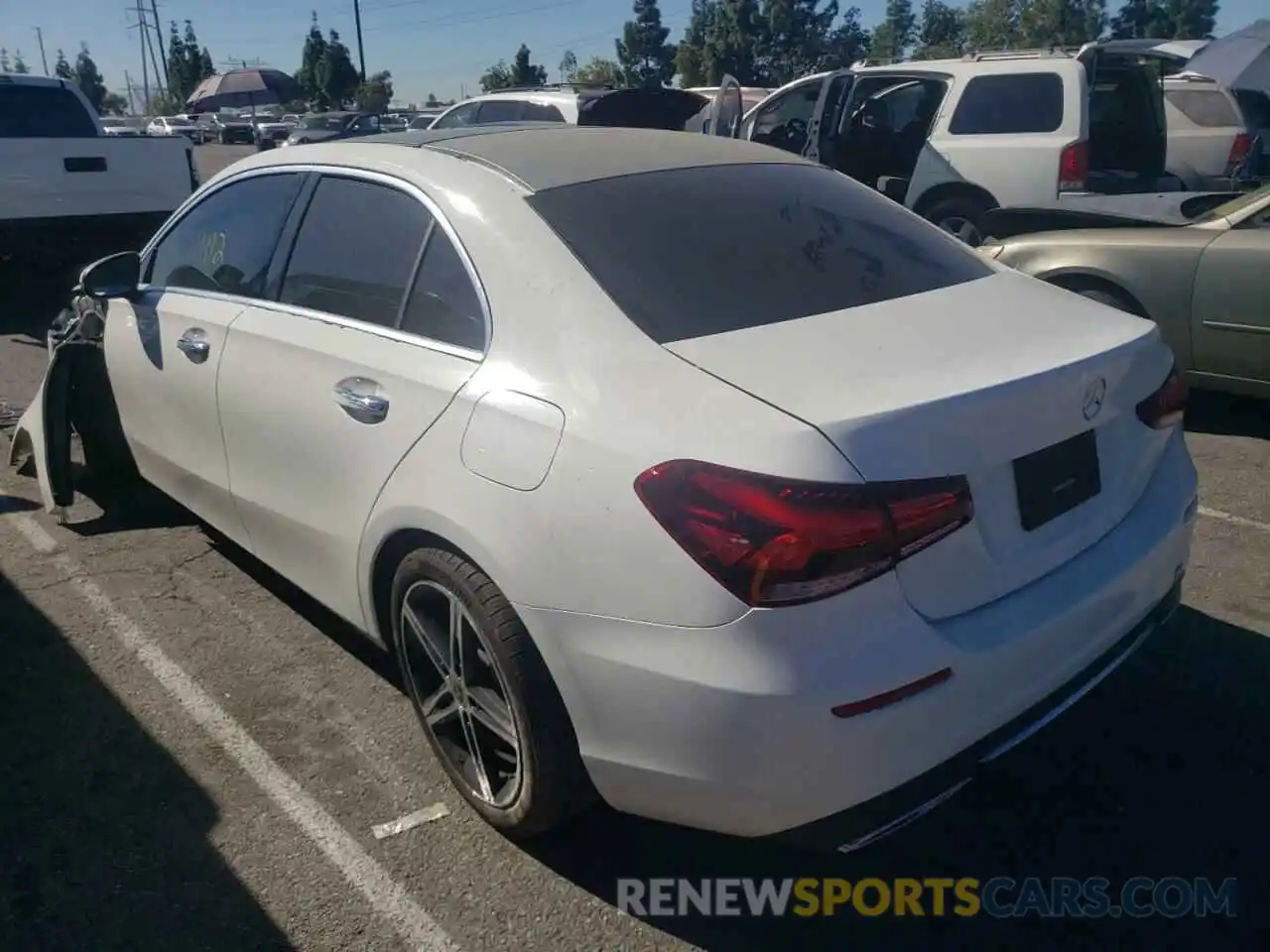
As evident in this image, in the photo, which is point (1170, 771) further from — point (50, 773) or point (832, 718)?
point (50, 773)

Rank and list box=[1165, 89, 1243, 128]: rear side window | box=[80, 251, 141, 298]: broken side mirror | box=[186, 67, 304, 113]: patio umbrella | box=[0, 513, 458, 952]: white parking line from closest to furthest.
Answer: box=[0, 513, 458, 952]: white parking line, box=[80, 251, 141, 298]: broken side mirror, box=[1165, 89, 1243, 128]: rear side window, box=[186, 67, 304, 113]: patio umbrella

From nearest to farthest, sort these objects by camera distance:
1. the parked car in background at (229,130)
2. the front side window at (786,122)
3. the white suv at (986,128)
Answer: the white suv at (986,128) → the front side window at (786,122) → the parked car in background at (229,130)

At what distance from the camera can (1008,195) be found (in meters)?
9.16

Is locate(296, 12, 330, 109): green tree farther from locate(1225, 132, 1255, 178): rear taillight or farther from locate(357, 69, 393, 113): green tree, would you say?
locate(1225, 132, 1255, 178): rear taillight

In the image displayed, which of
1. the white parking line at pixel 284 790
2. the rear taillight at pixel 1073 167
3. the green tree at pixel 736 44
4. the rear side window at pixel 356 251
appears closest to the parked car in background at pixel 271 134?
the green tree at pixel 736 44

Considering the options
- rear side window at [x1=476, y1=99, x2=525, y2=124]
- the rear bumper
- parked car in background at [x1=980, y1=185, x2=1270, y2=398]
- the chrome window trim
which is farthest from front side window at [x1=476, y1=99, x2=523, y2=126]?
the rear bumper

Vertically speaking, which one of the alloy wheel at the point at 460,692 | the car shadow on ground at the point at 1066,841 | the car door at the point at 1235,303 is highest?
the car door at the point at 1235,303

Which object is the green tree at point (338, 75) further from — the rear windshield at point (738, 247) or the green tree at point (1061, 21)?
the rear windshield at point (738, 247)

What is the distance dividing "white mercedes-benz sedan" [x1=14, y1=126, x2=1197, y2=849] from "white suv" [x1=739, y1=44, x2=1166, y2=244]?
6209 mm

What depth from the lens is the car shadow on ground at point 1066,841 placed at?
2539 mm

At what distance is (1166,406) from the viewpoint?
2881 millimetres

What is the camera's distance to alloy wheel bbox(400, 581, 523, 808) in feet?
8.87

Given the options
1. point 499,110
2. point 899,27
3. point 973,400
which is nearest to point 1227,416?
point 973,400

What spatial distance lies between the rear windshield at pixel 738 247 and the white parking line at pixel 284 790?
145 centimetres
